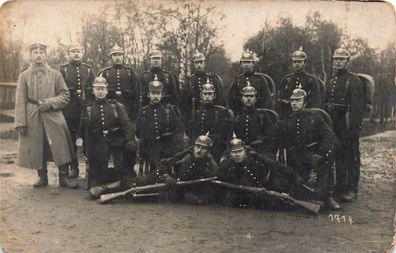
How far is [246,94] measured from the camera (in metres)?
4.43

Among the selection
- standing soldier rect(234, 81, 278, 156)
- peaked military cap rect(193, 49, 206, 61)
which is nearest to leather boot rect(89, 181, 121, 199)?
standing soldier rect(234, 81, 278, 156)

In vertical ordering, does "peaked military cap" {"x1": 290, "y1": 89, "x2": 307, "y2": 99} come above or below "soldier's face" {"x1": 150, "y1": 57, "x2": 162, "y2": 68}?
below

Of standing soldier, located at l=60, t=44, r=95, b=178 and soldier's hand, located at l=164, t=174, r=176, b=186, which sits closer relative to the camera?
soldier's hand, located at l=164, t=174, r=176, b=186

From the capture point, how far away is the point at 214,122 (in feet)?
14.6

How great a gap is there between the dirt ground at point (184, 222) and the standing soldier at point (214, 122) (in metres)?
0.54

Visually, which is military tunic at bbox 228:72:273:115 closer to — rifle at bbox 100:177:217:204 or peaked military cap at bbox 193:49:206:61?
peaked military cap at bbox 193:49:206:61

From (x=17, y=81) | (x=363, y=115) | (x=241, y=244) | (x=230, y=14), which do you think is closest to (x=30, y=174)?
(x=17, y=81)

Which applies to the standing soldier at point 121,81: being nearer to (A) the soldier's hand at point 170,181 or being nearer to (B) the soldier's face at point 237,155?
(A) the soldier's hand at point 170,181

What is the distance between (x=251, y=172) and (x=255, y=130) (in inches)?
13.9

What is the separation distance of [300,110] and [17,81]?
2.34m

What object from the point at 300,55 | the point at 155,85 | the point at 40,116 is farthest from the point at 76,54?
the point at 300,55

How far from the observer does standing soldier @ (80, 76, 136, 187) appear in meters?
4.52

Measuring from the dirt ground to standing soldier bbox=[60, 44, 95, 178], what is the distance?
0.49 metres

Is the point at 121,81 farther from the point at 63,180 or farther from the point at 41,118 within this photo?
the point at 63,180
